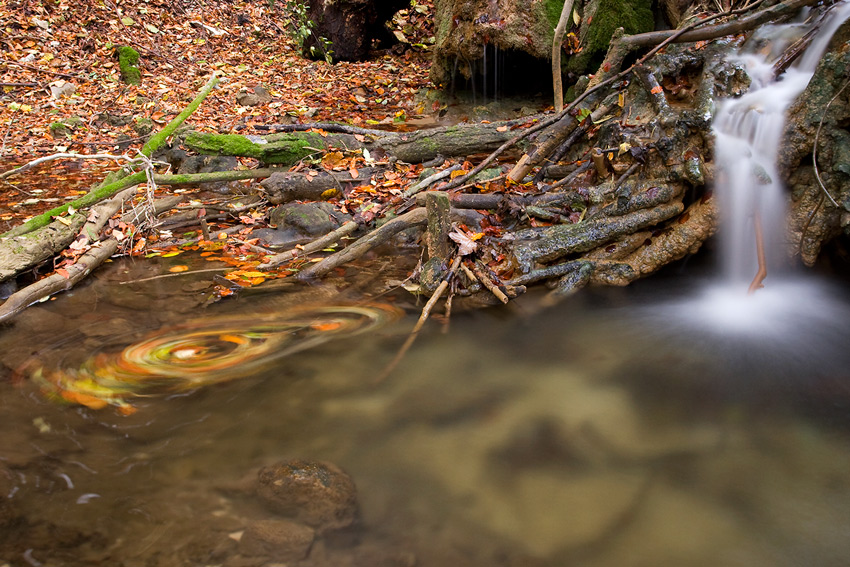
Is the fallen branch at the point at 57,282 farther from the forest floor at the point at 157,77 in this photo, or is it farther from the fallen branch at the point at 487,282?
the fallen branch at the point at 487,282

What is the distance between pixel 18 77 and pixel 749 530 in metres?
14.3

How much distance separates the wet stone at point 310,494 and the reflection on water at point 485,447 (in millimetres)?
62

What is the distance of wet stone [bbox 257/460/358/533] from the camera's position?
2.46 m

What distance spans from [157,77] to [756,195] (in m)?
12.1

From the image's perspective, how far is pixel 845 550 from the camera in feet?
7.59

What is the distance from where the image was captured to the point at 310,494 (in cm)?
254

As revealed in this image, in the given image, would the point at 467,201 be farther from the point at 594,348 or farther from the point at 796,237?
the point at 796,237

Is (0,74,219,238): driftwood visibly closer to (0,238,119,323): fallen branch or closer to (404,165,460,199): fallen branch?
(0,238,119,323): fallen branch

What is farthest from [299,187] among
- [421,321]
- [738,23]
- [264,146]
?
[738,23]

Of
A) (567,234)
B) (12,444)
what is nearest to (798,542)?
(567,234)

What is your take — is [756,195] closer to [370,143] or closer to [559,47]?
[559,47]

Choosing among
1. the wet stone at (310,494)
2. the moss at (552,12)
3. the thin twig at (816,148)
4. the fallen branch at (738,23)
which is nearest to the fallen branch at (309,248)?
the wet stone at (310,494)

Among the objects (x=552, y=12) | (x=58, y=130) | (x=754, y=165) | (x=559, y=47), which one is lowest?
(x=754, y=165)

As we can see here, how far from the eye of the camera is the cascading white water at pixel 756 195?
4367mm
